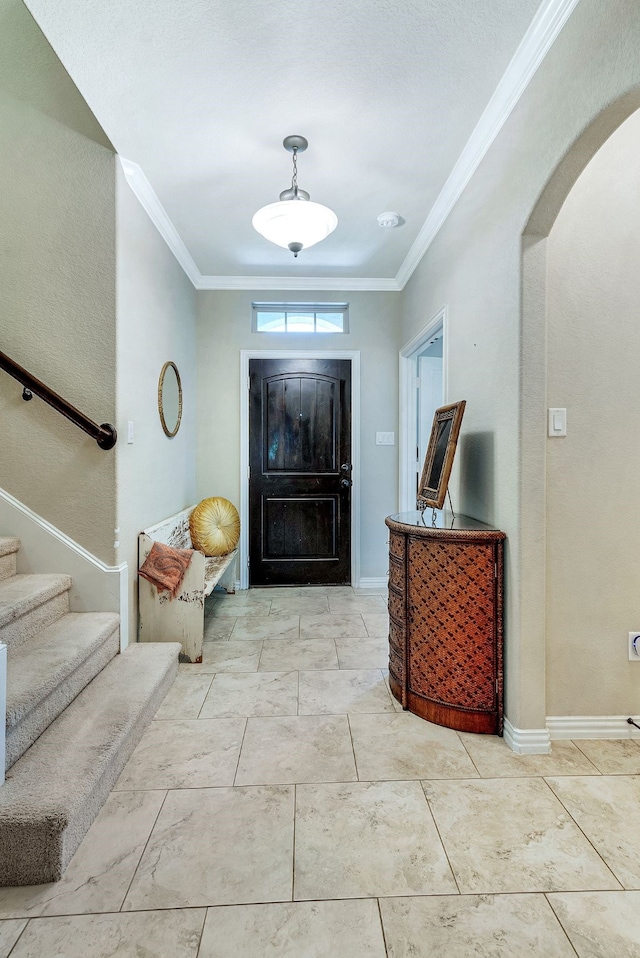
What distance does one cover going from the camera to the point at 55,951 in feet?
3.61

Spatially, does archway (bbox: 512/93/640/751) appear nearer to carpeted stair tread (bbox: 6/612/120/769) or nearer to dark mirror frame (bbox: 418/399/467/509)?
dark mirror frame (bbox: 418/399/467/509)

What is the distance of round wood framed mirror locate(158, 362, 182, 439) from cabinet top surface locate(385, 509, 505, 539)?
1.71m

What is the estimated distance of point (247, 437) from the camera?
4.18 m

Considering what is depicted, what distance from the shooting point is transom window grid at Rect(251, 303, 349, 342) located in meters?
4.25

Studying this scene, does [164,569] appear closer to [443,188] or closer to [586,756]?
[586,756]

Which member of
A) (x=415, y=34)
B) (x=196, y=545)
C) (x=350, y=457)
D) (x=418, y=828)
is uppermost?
(x=415, y=34)

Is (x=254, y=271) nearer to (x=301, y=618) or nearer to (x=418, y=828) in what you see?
(x=301, y=618)

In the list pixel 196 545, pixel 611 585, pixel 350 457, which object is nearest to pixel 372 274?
pixel 350 457

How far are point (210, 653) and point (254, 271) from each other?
294 centimetres

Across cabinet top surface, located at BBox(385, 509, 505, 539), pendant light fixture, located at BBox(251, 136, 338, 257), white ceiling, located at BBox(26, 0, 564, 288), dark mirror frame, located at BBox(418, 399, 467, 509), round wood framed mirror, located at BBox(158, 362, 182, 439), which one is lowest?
cabinet top surface, located at BBox(385, 509, 505, 539)

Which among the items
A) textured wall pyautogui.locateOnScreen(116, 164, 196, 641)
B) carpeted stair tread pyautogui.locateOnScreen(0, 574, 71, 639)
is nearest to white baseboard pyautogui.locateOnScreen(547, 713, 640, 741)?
textured wall pyautogui.locateOnScreen(116, 164, 196, 641)

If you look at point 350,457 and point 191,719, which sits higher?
point 350,457

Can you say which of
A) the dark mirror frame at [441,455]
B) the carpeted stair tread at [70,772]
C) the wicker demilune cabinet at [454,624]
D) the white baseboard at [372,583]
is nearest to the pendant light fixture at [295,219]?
the dark mirror frame at [441,455]

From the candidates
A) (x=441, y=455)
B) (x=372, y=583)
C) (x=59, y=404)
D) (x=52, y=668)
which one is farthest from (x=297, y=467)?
(x=52, y=668)
